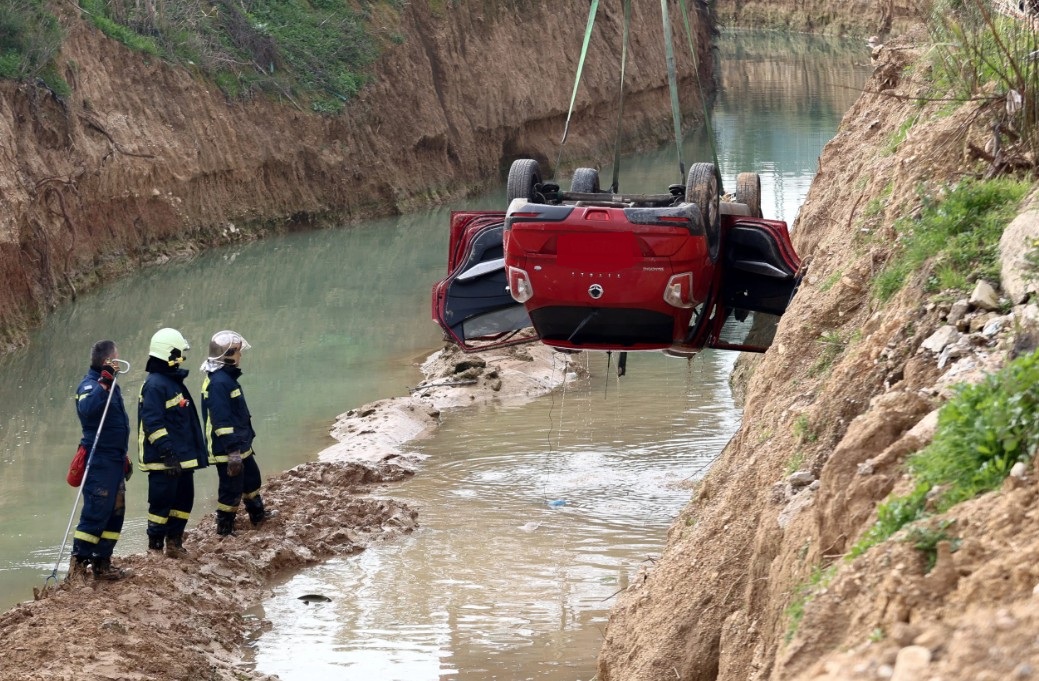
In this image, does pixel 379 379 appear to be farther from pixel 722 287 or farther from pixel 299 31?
pixel 299 31

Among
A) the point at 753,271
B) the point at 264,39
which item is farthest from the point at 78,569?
the point at 264,39

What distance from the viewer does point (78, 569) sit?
31.1 ft

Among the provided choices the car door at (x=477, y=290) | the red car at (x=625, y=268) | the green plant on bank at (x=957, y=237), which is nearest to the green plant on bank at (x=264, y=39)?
the car door at (x=477, y=290)

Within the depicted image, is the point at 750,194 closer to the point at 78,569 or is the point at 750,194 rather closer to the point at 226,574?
the point at 226,574

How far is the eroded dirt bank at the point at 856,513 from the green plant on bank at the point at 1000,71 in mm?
163

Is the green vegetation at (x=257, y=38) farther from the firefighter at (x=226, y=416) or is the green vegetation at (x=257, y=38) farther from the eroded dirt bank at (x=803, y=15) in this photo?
the eroded dirt bank at (x=803, y=15)

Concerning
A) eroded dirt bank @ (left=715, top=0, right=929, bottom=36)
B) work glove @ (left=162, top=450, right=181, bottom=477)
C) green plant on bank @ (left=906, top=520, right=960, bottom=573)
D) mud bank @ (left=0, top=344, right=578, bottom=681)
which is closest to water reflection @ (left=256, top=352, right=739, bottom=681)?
mud bank @ (left=0, top=344, right=578, bottom=681)

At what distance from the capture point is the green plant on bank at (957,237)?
6441mm

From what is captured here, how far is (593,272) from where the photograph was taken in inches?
388

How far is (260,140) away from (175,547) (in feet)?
62.0

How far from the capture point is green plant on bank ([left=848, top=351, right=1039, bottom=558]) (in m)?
4.39

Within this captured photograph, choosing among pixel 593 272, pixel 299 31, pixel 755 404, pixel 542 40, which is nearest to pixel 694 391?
pixel 593 272

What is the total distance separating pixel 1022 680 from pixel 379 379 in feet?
48.8

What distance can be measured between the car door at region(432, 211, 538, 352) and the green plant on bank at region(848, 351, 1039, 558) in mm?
7451
